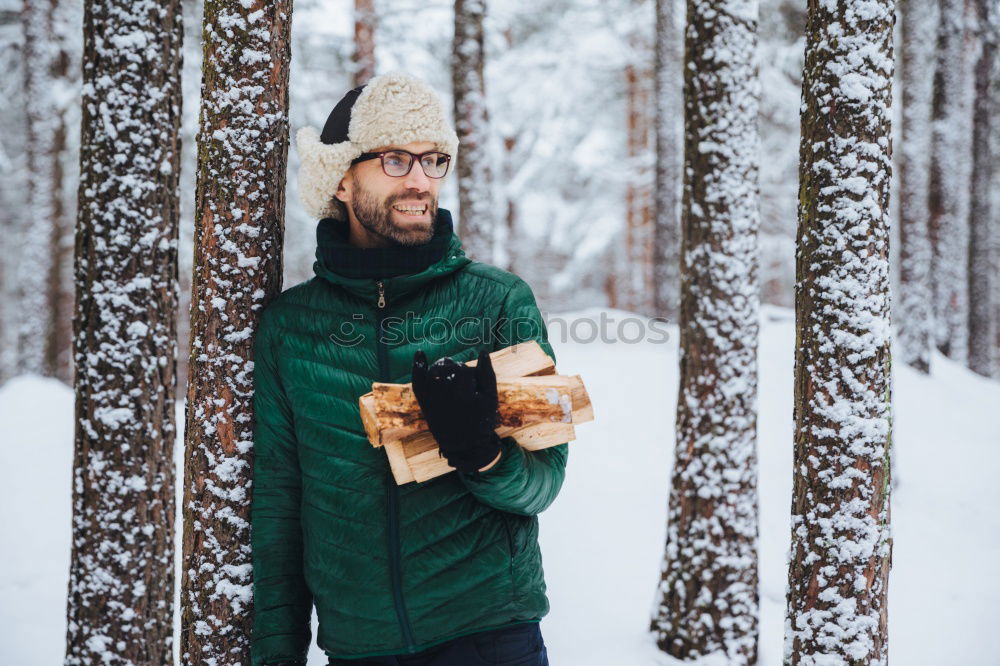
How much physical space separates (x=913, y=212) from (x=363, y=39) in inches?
320

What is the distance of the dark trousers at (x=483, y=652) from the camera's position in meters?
2.11

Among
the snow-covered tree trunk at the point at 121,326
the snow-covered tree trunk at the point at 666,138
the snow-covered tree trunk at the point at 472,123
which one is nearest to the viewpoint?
the snow-covered tree trunk at the point at 121,326

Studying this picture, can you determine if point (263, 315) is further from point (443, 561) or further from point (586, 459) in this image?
point (586, 459)

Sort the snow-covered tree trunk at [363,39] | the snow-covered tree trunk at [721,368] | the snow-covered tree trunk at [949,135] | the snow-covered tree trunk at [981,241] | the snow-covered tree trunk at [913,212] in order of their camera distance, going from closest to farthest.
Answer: the snow-covered tree trunk at [721,368]
the snow-covered tree trunk at [913,212]
the snow-covered tree trunk at [363,39]
the snow-covered tree trunk at [949,135]
the snow-covered tree trunk at [981,241]

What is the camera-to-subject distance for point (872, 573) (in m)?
2.52

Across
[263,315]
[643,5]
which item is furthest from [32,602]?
[643,5]

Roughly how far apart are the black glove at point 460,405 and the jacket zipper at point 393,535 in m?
0.32

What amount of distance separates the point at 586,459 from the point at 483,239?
2992mm

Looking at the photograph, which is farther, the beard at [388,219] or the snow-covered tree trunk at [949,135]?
the snow-covered tree trunk at [949,135]

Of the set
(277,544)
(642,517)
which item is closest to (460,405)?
(277,544)

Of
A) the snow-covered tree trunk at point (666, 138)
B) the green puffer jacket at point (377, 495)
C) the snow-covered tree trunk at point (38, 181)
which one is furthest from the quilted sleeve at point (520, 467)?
the snow-covered tree trunk at point (38, 181)

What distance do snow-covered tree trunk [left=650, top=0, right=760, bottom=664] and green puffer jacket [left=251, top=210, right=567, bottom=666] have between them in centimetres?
243

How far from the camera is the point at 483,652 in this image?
2.11 meters

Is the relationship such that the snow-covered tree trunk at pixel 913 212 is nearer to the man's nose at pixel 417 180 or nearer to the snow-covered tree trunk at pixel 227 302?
the man's nose at pixel 417 180
